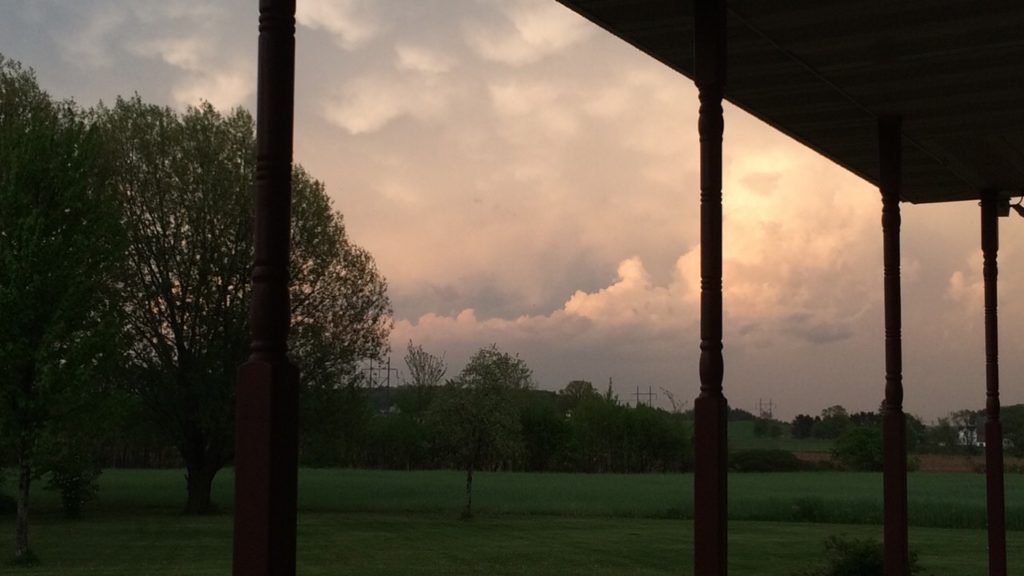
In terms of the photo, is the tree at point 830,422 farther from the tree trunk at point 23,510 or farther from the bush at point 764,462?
the tree trunk at point 23,510

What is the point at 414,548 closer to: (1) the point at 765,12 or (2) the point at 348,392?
(2) the point at 348,392

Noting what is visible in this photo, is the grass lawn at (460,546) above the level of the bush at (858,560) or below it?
below

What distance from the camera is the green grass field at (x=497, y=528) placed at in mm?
21547

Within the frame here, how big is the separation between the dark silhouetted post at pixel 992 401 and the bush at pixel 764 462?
5907 centimetres

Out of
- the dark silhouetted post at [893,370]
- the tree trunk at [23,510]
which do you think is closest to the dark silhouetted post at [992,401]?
the dark silhouetted post at [893,370]

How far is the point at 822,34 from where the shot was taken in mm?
8016

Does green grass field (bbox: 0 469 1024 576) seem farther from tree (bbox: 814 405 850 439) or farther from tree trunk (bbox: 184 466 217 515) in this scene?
tree (bbox: 814 405 850 439)

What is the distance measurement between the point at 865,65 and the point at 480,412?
88.5 feet

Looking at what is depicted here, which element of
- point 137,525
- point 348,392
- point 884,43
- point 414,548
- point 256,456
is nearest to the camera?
point 256,456

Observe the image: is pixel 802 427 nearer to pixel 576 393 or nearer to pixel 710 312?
pixel 576 393

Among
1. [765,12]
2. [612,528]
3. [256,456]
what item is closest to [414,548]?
[612,528]

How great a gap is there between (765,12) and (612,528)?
26.0 metres

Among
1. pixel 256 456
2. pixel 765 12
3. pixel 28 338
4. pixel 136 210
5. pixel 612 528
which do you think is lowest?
pixel 612 528

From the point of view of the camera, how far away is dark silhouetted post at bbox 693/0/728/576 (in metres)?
6.67
